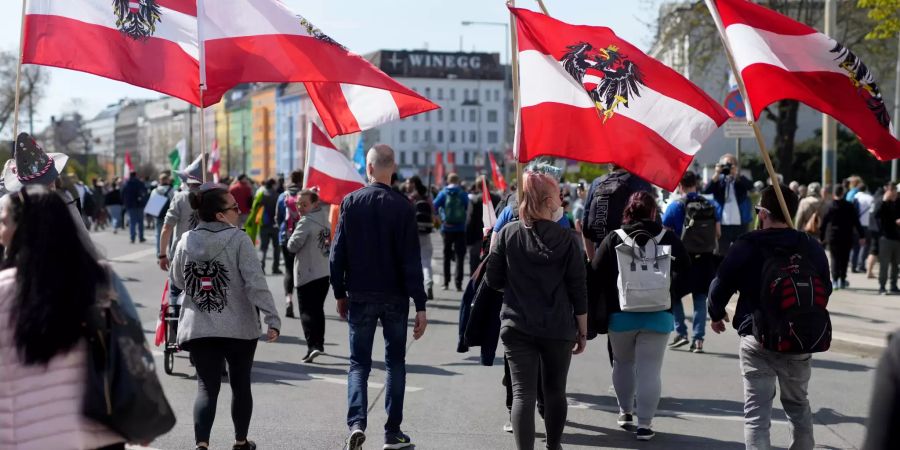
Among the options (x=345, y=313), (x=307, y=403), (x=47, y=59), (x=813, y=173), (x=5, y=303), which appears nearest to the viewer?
(x=5, y=303)

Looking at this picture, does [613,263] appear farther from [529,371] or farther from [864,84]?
[864,84]

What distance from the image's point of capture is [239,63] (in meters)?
8.30

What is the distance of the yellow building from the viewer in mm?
171625

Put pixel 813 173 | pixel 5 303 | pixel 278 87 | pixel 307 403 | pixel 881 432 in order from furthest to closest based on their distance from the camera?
pixel 278 87 < pixel 813 173 < pixel 307 403 < pixel 5 303 < pixel 881 432

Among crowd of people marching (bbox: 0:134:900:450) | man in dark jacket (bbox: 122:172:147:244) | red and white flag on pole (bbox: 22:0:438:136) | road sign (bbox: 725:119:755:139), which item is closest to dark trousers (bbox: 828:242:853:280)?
road sign (bbox: 725:119:755:139)

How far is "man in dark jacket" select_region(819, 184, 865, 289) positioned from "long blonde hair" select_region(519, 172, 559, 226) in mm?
13323

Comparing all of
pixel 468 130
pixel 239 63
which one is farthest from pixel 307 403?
pixel 468 130

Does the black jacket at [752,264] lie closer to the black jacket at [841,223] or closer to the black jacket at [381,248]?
the black jacket at [381,248]

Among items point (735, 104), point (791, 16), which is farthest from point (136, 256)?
point (791, 16)

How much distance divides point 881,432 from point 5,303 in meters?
2.51

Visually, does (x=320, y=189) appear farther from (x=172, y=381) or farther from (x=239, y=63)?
(x=239, y=63)

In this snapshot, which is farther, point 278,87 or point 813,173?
point 278,87

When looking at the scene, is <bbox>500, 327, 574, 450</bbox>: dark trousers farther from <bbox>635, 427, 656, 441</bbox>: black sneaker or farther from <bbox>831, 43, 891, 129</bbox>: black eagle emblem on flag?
<bbox>831, 43, 891, 129</bbox>: black eagle emblem on flag

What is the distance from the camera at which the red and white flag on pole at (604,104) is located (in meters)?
7.48
